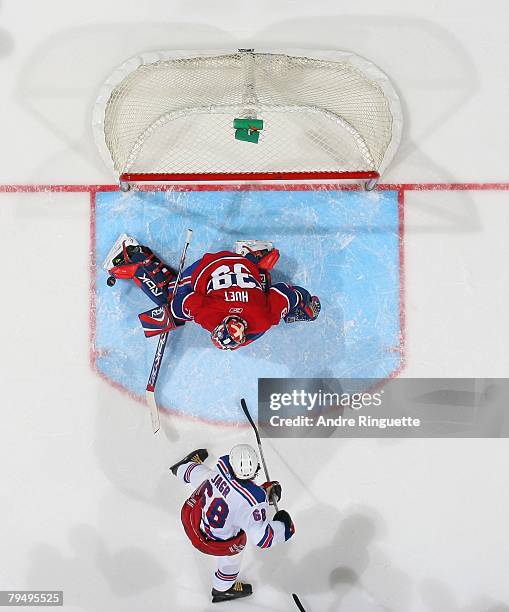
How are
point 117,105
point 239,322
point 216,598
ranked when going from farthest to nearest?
point 216,598
point 117,105
point 239,322

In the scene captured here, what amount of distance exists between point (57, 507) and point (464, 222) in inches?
131

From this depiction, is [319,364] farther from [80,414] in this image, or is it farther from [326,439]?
[80,414]

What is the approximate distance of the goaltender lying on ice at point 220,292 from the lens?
3.51 meters

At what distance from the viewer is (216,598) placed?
4125 mm

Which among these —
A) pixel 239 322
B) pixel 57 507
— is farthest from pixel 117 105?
pixel 57 507

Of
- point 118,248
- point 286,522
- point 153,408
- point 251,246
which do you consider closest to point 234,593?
point 286,522

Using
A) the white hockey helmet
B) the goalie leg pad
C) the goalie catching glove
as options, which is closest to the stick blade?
the goalie leg pad

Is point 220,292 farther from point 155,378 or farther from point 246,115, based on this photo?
point 246,115

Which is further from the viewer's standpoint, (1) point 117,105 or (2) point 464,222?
(2) point 464,222

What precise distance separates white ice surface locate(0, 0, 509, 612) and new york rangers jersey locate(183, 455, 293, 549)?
0.55 m

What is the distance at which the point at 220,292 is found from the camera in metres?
3.55

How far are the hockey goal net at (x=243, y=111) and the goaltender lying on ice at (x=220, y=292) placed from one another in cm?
50

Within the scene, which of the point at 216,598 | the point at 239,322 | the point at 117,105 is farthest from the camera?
the point at 216,598

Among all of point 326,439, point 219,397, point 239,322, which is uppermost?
point 239,322
